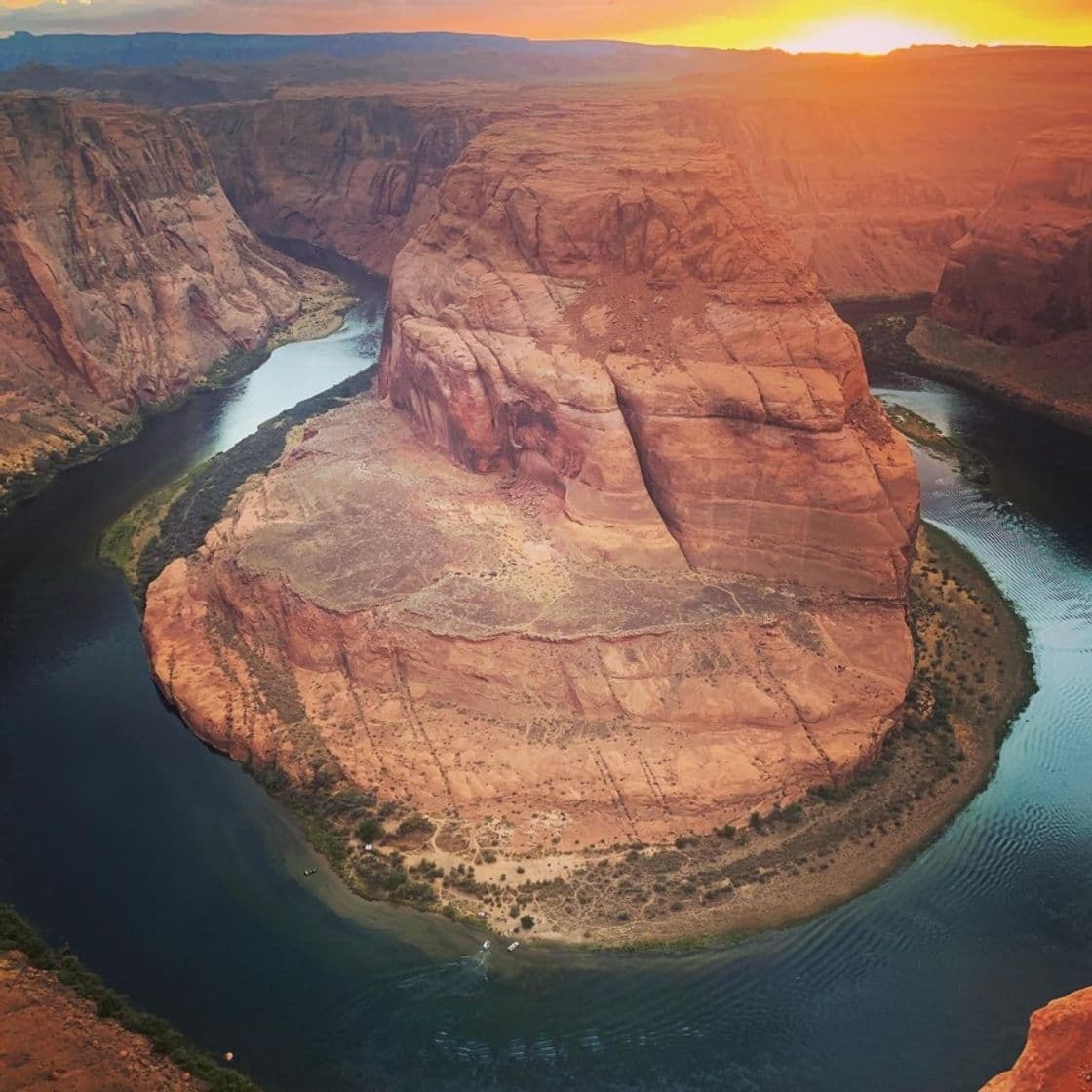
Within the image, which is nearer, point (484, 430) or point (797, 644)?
point (797, 644)

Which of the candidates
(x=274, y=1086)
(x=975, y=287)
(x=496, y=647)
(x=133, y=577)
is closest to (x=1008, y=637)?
(x=496, y=647)

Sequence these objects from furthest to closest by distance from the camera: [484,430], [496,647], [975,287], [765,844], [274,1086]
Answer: [975,287]
[484,430]
[496,647]
[765,844]
[274,1086]

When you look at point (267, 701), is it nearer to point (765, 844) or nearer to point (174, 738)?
point (174, 738)

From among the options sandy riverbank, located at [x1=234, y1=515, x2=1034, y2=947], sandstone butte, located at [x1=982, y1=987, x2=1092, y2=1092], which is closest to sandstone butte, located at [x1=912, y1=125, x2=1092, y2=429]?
sandy riverbank, located at [x1=234, y1=515, x2=1034, y2=947]

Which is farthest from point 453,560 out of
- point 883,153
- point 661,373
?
point 883,153

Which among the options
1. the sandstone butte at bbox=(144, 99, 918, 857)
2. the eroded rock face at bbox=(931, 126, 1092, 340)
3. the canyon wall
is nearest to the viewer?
the sandstone butte at bbox=(144, 99, 918, 857)

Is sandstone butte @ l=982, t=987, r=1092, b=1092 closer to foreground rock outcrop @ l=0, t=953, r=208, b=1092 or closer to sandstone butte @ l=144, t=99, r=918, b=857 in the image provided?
sandstone butte @ l=144, t=99, r=918, b=857
